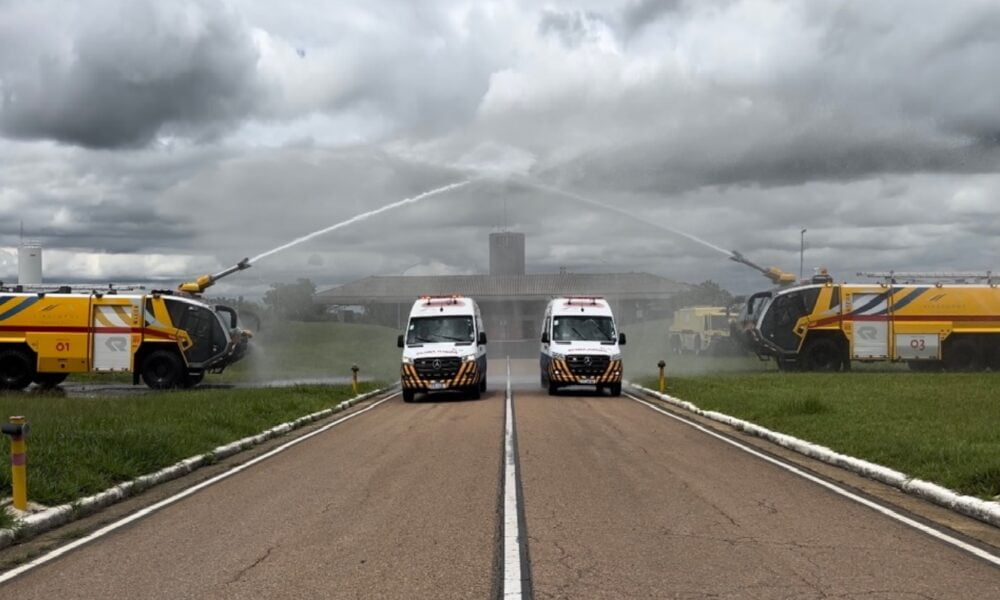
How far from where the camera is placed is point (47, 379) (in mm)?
30344

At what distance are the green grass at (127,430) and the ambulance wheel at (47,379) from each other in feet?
27.5

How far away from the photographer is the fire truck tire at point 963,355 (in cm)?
3484

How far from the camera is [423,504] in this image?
9.80 m

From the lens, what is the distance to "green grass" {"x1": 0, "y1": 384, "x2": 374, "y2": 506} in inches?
423

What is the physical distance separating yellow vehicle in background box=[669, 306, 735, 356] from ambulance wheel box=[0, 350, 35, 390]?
1232 inches

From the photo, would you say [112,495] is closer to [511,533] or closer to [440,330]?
[511,533]

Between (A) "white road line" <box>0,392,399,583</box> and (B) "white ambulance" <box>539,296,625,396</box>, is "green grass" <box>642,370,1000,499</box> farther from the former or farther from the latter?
(A) "white road line" <box>0,392,399,583</box>

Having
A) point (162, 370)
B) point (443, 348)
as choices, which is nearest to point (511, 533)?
point (443, 348)

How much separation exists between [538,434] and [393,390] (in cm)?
1693

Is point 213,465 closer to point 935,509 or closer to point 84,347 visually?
point 935,509

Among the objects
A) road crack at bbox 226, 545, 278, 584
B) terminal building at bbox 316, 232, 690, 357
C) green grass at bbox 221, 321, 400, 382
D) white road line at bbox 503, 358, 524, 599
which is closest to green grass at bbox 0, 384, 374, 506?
road crack at bbox 226, 545, 278, 584

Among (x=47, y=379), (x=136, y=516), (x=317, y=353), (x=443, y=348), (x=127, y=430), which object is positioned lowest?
(x=136, y=516)

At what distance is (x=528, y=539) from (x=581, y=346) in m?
19.4

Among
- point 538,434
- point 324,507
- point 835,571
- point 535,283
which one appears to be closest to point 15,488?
point 324,507
